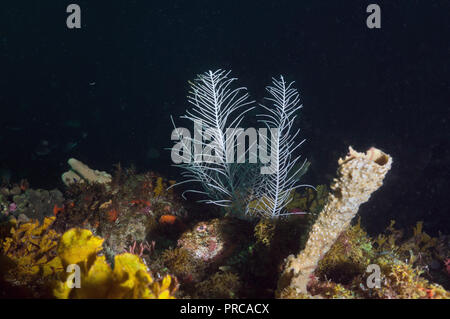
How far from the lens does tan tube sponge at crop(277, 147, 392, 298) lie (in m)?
2.79

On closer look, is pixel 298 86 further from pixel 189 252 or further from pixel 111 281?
pixel 111 281

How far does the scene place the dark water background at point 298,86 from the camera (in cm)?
923

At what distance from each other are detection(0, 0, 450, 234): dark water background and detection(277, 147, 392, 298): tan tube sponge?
7.08 meters

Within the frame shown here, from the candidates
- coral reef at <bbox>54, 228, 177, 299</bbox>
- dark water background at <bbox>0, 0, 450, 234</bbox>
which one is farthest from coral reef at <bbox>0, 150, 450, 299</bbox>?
dark water background at <bbox>0, 0, 450, 234</bbox>

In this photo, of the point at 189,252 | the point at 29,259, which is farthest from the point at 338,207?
the point at 29,259

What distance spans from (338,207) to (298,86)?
11.3 metres

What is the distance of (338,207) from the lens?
9.96ft

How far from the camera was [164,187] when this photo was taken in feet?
20.2

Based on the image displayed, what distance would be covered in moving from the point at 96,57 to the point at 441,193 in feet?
123

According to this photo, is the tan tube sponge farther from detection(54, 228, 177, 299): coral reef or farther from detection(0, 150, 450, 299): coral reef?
→ detection(54, 228, 177, 299): coral reef

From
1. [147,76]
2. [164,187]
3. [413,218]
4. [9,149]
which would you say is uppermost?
[147,76]
